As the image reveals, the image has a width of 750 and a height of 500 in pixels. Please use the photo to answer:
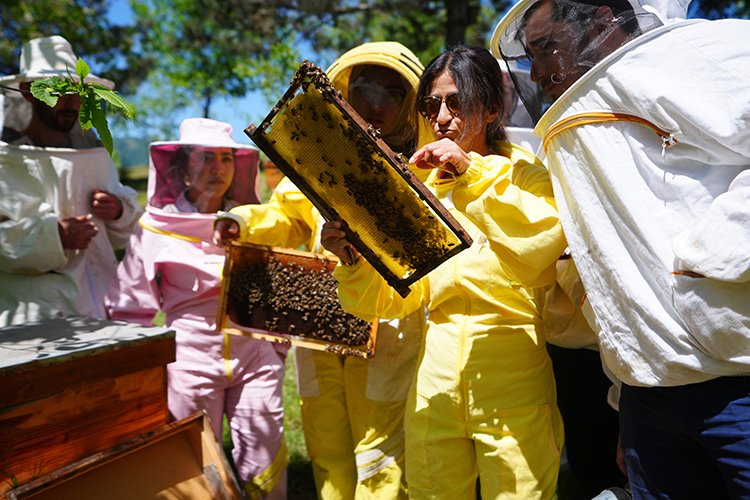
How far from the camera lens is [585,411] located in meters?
2.90

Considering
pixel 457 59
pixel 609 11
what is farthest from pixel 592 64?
pixel 457 59

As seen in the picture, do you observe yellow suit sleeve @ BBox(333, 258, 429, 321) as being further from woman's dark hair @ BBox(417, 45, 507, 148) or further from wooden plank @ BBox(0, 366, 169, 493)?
wooden plank @ BBox(0, 366, 169, 493)

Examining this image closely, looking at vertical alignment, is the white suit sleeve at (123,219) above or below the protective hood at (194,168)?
below

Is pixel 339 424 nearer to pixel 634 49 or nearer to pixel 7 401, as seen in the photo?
pixel 7 401

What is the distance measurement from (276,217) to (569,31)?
5.33 feet

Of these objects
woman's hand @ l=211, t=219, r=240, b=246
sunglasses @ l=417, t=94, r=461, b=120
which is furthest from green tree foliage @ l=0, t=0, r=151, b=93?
sunglasses @ l=417, t=94, r=461, b=120

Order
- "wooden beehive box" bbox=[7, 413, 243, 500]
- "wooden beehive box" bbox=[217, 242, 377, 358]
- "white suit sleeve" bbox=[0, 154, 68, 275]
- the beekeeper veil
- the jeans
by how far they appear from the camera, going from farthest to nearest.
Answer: "white suit sleeve" bbox=[0, 154, 68, 275] → "wooden beehive box" bbox=[217, 242, 377, 358] → "wooden beehive box" bbox=[7, 413, 243, 500] → the beekeeper veil → the jeans

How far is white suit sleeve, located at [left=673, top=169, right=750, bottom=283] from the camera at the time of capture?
1.22 m

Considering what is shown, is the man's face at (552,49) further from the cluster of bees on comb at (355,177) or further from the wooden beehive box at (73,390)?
the wooden beehive box at (73,390)

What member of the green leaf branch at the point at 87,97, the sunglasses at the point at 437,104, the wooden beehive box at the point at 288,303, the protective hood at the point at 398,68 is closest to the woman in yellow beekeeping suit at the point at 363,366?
the protective hood at the point at 398,68

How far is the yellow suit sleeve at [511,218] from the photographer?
1.66 metres

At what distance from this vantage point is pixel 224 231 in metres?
2.80

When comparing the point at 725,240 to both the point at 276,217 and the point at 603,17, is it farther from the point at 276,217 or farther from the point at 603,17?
the point at 276,217

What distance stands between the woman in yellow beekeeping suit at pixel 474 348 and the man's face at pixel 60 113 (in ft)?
6.67
